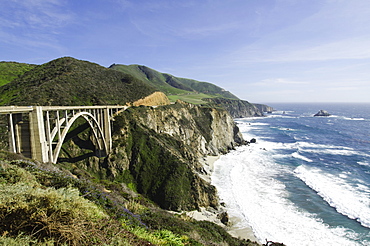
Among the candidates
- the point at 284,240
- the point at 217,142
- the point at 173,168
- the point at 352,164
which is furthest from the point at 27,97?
the point at 352,164

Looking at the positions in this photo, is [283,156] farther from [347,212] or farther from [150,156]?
[150,156]

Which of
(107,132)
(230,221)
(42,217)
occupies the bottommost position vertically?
(230,221)

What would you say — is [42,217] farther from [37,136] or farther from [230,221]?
[230,221]

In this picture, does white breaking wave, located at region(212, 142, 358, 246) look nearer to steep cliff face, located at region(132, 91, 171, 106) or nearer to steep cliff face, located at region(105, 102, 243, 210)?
steep cliff face, located at region(105, 102, 243, 210)

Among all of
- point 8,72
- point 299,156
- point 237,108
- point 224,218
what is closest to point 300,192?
point 224,218

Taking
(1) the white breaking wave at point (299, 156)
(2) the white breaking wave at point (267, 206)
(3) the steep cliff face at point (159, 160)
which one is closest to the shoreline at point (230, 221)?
(2) the white breaking wave at point (267, 206)

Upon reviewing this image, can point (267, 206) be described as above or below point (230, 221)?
above

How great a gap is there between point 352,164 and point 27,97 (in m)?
69.8

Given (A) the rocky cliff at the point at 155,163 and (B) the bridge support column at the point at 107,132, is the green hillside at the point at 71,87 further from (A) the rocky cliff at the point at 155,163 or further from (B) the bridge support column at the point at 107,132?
(B) the bridge support column at the point at 107,132

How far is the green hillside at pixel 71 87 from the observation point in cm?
3609

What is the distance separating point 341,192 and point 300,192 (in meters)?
6.46

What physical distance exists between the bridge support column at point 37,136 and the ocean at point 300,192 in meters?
23.8

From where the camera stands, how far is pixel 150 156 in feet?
116

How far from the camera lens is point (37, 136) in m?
15.5
